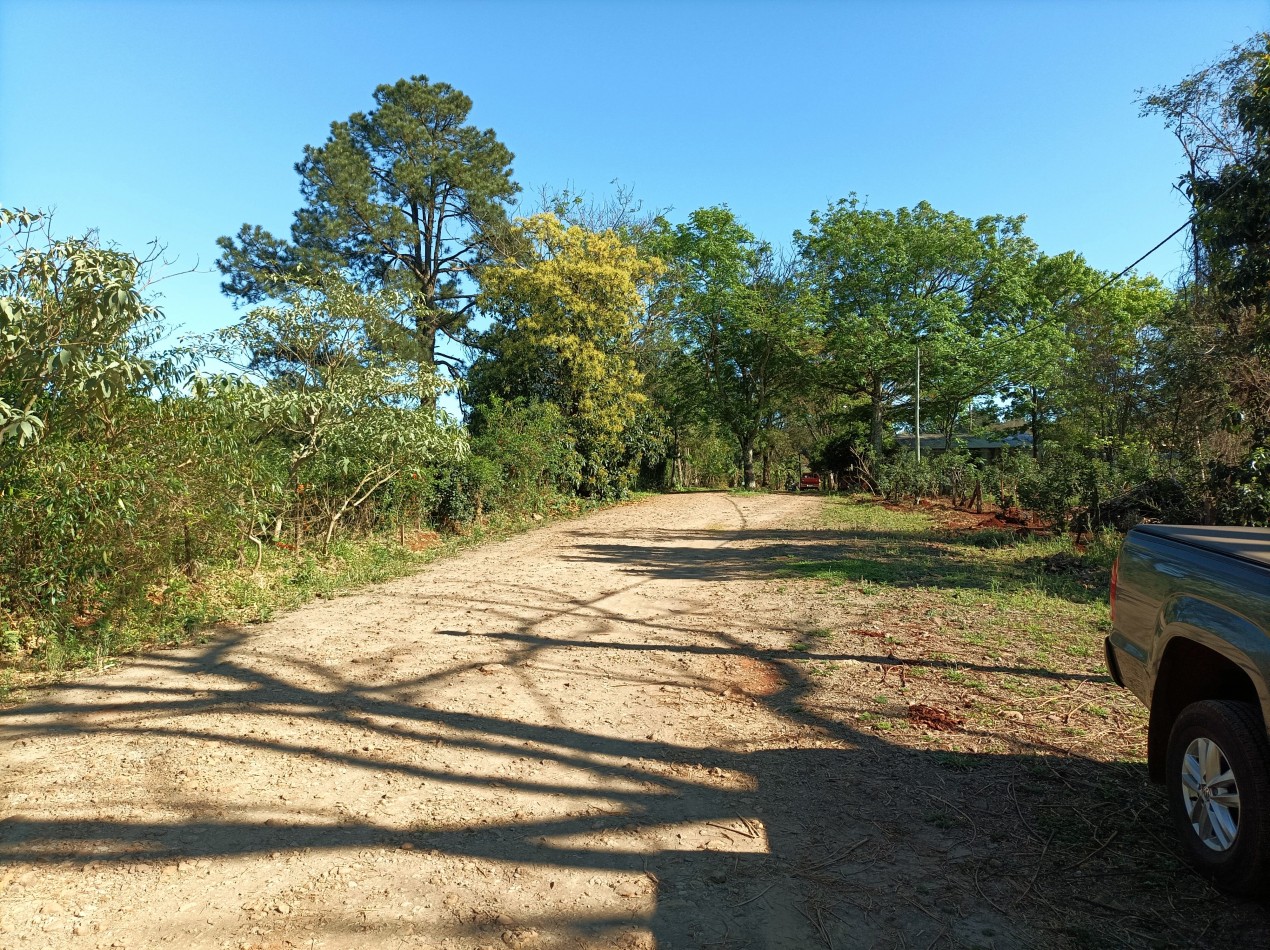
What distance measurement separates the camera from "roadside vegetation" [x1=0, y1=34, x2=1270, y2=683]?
5.88 m

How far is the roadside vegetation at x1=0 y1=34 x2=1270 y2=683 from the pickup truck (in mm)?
5980

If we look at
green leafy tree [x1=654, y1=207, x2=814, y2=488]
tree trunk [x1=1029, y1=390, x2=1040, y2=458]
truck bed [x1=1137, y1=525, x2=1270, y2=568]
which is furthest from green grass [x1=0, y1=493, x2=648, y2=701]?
tree trunk [x1=1029, y1=390, x2=1040, y2=458]

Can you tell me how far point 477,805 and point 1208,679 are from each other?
10.4ft

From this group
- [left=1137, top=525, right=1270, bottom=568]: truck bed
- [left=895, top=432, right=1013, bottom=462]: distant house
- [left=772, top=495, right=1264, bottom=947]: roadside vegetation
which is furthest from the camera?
[left=895, top=432, right=1013, bottom=462]: distant house

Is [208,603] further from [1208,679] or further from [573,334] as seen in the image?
[573,334]

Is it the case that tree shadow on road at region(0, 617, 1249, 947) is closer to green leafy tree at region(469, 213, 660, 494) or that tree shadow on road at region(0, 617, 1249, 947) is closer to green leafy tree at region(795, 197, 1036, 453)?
green leafy tree at region(469, 213, 660, 494)

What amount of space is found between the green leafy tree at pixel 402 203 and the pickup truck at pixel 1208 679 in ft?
77.3

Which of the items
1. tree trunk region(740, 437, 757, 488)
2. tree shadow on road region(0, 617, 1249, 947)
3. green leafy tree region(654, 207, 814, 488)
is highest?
green leafy tree region(654, 207, 814, 488)

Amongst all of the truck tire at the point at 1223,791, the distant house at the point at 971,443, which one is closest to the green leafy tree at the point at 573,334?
the truck tire at the point at 1223,791

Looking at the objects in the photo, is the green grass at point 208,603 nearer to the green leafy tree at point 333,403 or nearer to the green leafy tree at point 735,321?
the green leafy tree at point 333,403

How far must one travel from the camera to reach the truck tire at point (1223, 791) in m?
2.62

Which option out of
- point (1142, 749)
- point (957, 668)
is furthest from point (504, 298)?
point (1142, 749)

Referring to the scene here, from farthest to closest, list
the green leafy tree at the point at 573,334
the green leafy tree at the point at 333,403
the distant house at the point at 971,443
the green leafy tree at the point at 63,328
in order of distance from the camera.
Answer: the distant house at the point at 971,443
the green leafy tree at the point at 573,334
the green leafy tree at the point at 333,403
the green leafy tree at the point at 63,328

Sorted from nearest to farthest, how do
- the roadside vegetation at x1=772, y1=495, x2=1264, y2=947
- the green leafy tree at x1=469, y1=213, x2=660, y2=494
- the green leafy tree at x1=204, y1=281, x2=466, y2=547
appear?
the roadside vegetation at x1=772, y1=495, x2=1264, y2=947 → the green leafy tree at x1=204, y1=281, x2=466, y2=547 → the green leafy tree at x1=469, y1=213, x2=660, y2=494
